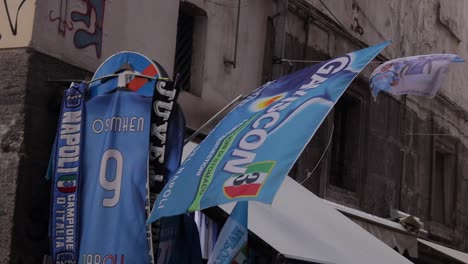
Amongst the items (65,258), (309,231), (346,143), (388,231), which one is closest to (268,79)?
(346,143)

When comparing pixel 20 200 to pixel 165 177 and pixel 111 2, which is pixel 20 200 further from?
pixel 111 2

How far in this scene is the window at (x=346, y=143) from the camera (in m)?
13.2

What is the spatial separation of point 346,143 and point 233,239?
6.77 metres

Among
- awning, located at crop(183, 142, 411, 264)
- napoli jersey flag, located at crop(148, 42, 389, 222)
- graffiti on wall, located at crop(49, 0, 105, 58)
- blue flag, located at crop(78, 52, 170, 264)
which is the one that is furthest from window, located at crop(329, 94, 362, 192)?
napoli jersey flag, located at crop(148, 42, 389, 222)

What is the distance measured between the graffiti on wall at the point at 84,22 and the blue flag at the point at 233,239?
2.27m

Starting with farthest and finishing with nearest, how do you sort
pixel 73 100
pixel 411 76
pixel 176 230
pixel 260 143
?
pixel 411 76 < pixel 73 100 < pixel 176 230 < pixel 260 143

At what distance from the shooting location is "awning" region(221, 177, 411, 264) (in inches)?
307

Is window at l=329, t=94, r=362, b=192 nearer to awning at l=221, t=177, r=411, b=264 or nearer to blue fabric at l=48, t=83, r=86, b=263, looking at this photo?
awning at l=221, t=177, r=411, b=264

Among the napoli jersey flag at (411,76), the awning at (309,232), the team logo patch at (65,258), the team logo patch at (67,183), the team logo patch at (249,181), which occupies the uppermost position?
the napoli jersey flag at (411,76)

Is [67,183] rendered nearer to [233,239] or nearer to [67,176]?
[67,176]

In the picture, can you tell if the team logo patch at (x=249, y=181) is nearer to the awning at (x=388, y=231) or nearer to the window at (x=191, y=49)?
the window at (x=191, y=49)

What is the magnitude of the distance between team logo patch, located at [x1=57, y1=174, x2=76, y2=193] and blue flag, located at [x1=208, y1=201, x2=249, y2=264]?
1231 mm

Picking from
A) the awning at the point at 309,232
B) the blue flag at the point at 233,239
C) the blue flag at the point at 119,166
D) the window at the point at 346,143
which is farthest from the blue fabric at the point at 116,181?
the window at the point at 346,143

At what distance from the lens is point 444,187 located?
16547 mm
